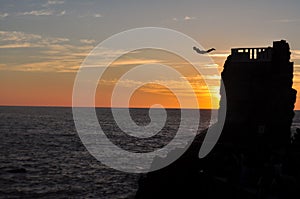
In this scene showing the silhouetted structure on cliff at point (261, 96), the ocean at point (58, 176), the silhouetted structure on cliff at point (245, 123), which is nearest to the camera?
the silhouetted structure on cliff at point (245, 123)

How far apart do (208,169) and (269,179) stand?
6.61 meters

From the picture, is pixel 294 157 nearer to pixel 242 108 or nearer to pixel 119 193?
pixel 242 108

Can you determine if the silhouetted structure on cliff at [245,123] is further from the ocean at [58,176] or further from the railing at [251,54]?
the ocean at [58,176]

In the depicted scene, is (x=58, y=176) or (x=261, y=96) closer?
(x=261, y=96)

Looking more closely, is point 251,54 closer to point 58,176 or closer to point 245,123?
point 245,123

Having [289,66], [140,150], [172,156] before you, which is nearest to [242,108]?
[289,66]

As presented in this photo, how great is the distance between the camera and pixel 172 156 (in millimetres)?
35125

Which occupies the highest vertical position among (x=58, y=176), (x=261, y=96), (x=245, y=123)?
(x=261, y=96)

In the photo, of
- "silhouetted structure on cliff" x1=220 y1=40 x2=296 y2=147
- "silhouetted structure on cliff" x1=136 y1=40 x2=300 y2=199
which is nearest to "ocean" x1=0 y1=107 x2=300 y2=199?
"silhouetted structure on cliff" x1=136 y1=40 x2=300 y2=199

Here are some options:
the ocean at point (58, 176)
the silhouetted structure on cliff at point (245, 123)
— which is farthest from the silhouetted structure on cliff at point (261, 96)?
the ocean at point (58, 176)

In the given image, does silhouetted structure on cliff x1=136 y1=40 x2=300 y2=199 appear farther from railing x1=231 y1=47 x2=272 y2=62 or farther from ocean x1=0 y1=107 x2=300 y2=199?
ocean x1=0 y1=107 x2=300 y2=199

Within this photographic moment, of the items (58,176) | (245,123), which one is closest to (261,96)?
(245,123)

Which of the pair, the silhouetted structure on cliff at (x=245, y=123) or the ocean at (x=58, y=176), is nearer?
the silhouetted structure on cliff at (x=245, y=123)

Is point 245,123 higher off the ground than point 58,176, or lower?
higher
